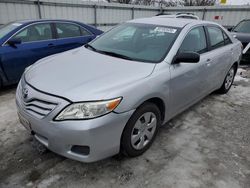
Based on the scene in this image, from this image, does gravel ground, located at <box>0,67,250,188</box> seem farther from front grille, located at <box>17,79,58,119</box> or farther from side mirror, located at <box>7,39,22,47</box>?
side mirror, located at <box>7,39,22,47</box>

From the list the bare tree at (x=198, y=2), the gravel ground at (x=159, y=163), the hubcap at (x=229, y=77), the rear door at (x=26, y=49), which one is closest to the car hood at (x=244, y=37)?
the hubcap at (x=229, y=77)

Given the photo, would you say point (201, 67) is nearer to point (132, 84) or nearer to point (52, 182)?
point (132, 84)

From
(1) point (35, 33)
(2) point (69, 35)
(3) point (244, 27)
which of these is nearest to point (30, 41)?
(1) point (35, 33)

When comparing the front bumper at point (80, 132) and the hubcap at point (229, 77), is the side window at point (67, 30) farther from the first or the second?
the hubcap at point (229, 77)

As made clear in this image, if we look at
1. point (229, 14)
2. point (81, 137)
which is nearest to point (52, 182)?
point (81, 137)

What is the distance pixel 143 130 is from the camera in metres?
2.53

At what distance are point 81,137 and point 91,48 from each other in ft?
5.63

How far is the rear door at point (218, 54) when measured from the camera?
12.0 feet

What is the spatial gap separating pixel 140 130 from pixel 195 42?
5.51ft

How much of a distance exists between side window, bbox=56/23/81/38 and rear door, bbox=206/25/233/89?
3.14 meters

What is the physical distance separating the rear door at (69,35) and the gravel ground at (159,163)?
7.22ft

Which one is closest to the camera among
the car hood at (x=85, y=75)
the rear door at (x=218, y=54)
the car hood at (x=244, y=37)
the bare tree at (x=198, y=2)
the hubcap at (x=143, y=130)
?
the car hood at (x=85, y=75)

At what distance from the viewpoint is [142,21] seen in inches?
138

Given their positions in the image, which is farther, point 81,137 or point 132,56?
point 132,56
